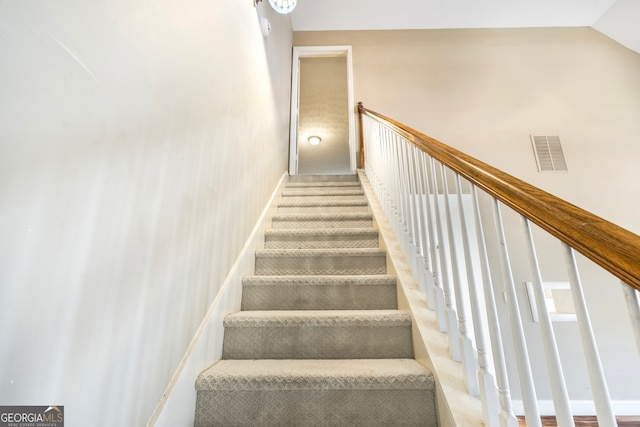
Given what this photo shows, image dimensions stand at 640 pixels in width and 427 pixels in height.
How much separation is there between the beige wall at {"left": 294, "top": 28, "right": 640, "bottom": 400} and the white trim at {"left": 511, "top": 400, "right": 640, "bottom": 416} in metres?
0.69

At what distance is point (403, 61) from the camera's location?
3.73m

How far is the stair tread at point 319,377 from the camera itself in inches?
38.9

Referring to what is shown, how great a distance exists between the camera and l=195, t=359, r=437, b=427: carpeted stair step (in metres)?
0.98

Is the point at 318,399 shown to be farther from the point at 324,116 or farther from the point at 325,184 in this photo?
the point at 324,116

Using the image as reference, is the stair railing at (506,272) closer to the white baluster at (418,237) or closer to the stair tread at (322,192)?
the white baluster at (418,237)

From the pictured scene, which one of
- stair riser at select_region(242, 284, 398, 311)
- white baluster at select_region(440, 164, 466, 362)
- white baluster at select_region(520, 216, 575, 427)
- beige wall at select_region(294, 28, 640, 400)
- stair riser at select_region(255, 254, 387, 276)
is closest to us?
white baluster at select_region(520, 216, 575, 427)

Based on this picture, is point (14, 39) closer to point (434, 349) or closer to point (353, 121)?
point (434, 349)

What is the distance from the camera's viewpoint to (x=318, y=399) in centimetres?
99

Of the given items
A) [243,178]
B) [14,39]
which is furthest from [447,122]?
[14,39]

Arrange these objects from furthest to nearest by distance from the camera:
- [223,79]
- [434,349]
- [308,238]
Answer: [308,238] → [223,79] → [434,349]

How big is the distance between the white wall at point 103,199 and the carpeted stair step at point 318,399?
0.79ft

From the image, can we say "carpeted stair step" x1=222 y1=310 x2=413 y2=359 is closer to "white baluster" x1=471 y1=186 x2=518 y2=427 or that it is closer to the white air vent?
"white baluster" x1=471 y1=186 x2=518 y2=427

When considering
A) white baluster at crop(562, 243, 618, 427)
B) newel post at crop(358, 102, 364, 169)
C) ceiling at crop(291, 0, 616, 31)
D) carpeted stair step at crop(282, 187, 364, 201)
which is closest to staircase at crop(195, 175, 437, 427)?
white baluster at crop(562, 243, 618, 427)

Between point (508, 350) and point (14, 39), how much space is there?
3282 millimetres
